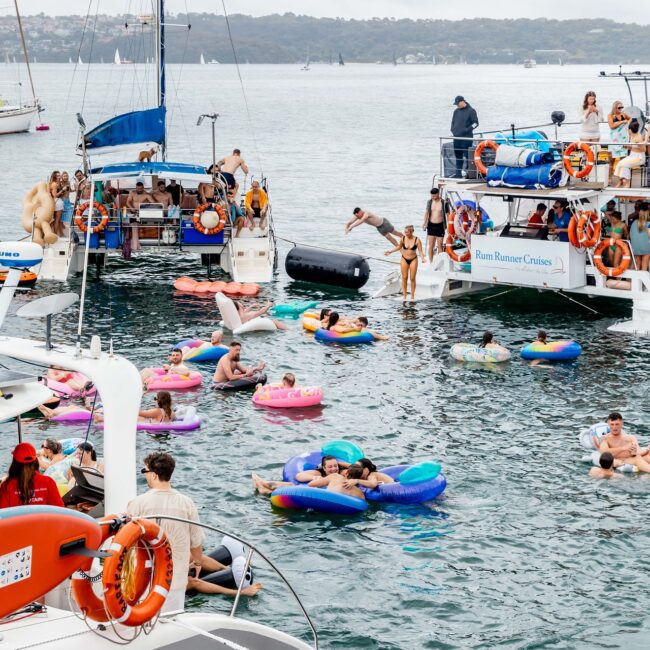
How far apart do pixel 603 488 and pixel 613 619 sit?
4185mm

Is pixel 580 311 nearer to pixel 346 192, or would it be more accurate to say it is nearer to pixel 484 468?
pixel 484 468

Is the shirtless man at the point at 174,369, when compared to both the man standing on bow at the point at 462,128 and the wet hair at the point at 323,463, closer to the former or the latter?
the wet hair at the point at 323,463

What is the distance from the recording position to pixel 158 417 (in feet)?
68.3

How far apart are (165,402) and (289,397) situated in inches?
103

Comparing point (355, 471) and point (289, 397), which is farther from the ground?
point (355, 471)

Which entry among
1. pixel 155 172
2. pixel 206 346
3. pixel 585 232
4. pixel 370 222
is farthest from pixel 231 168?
pixel 585 232

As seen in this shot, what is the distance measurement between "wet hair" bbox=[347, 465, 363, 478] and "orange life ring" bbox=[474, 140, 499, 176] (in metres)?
14.2

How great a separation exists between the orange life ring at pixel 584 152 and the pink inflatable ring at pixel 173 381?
34.2ft

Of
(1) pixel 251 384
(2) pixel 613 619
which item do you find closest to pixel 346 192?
(1) pixel 251 384

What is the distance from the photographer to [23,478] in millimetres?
10742

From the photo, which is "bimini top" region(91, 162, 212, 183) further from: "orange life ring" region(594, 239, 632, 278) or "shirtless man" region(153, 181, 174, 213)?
"orange life ring" region(594, 239, 632, 278)

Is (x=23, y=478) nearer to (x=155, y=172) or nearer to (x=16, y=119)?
(x=155, y=172)

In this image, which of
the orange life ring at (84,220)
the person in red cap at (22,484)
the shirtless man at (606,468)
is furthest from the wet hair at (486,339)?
the person in red cap at (22,484)

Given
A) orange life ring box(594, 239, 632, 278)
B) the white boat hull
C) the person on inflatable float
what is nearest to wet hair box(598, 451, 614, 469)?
the person on inflatable float
